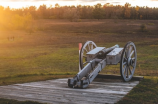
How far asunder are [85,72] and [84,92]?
81 cm

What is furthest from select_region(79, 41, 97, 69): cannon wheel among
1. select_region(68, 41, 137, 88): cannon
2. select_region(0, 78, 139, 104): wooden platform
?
select_region(0, 78, 139, 104): wooden platform

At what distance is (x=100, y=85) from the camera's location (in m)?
6.87

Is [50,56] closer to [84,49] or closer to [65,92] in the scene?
[84,49]

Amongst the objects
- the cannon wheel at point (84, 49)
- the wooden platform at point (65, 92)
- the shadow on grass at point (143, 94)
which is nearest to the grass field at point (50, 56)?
the shadow on grass at point (143, 94)

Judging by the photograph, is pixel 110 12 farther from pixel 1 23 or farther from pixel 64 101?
pixel 64 101

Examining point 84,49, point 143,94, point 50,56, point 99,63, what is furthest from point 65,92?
point 50,56

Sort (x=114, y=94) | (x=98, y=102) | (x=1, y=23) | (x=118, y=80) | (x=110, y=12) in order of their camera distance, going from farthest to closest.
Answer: (x=110, y=12) → (x=1, y=23) → (x=118, y=80) → (x=114, y=94) → (x=98, y=102)

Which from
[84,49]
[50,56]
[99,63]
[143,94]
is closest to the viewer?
[143,94]

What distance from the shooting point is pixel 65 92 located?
19.9 ft

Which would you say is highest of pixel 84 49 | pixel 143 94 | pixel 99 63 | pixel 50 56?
pixel 84 49

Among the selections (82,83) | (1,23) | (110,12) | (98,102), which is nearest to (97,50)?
(82,83)

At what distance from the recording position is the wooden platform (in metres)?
5.38

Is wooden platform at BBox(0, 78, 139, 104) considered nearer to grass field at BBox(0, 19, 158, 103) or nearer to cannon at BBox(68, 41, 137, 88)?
cannon at BBox(68, 41, 137, 88)

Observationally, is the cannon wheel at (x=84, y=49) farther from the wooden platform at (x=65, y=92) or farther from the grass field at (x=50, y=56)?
the grass field at (x=50, y=56)
